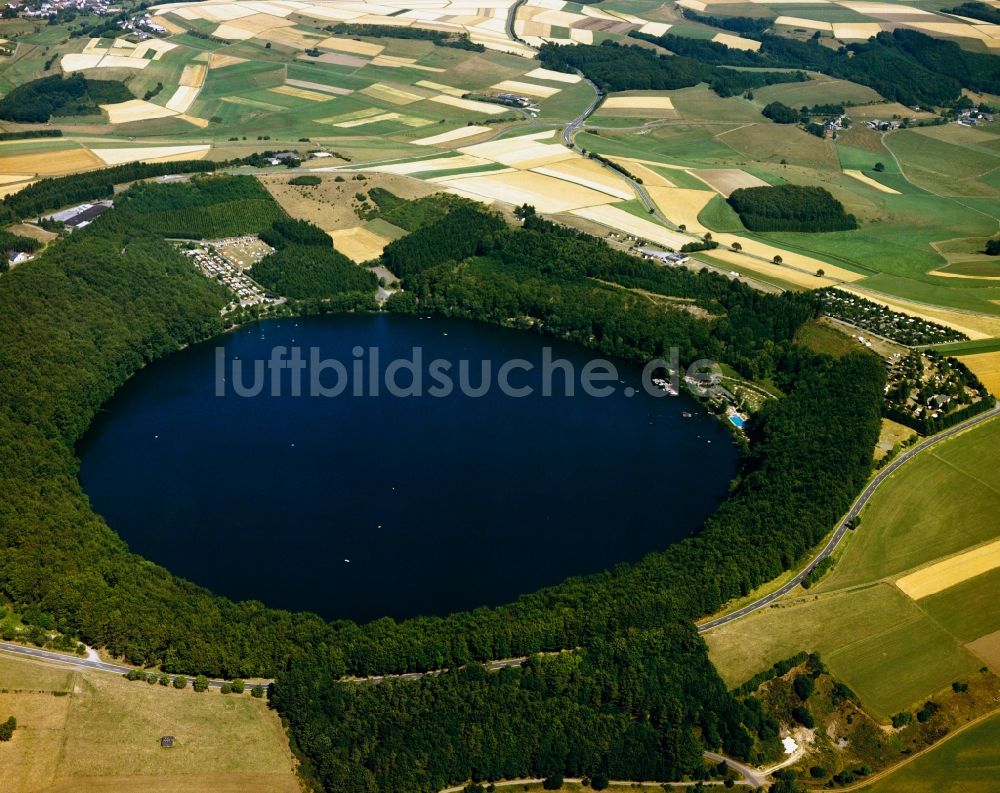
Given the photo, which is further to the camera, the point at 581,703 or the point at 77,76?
the point at 77,76

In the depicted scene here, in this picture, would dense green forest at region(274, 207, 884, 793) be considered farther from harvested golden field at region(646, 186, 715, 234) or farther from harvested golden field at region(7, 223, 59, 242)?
harvested golden field at region(7, 223, 59, 242)

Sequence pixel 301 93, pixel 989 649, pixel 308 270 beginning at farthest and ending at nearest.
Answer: pixel 301 93 < pixel 308 270 < pixel 989 649

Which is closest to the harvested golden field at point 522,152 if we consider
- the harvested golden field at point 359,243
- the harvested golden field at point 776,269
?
the harvested golden field at point 359,243

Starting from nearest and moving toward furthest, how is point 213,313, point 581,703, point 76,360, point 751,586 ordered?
point 581,703 → point 751,586 → point 76,360 → point 213,313

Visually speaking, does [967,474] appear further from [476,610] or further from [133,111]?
[133,111]

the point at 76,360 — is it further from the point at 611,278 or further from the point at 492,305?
the point at 611,278

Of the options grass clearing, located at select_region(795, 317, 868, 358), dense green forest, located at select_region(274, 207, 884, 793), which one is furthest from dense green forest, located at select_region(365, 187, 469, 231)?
dense green forest, located at select_region(274, 207, 884, 793)

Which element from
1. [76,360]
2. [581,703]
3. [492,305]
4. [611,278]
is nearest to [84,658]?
[581,703]

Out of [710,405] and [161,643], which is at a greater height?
[161,643]

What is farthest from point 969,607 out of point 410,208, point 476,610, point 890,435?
point 410,208
